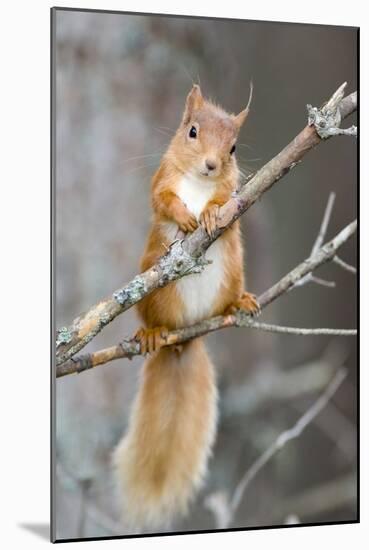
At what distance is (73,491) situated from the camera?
158 inches

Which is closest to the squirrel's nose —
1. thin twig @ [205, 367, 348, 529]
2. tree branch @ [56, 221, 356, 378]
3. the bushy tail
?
tree branch @ [56, 221, 356, 378]

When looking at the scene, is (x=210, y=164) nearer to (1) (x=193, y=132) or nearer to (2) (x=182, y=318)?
(1) (x=193, y=132)

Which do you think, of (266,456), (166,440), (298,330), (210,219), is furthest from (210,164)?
(266,456)

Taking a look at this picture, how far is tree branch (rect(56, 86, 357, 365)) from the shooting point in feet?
11.4

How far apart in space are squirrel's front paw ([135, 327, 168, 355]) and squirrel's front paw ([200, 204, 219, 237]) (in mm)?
480

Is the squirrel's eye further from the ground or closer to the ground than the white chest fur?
further from the ground

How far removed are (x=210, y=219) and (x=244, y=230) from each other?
0.70 meters

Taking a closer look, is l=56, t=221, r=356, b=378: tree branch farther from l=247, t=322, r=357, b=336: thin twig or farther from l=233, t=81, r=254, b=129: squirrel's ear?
l=233, t=81, r=254, b=129: squirrel's ear

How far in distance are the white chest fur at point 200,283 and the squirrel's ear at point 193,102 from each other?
0.80 feet

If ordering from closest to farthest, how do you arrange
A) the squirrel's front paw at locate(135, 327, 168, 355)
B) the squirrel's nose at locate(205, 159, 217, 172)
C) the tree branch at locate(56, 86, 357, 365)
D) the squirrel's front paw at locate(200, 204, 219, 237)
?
the tree branch at locate(56, 86, 357, 365)
the squirrel's front paw at locate(200, 204, 219, 237)
the squirrel's nose at locate(205, 159, 217, 172)
the squirrel's front paw at locate(135, 327, 168, 355)

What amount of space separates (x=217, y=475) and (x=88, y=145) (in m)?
1.34

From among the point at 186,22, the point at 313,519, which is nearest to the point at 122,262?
the point at 186,22

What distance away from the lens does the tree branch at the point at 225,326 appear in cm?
381

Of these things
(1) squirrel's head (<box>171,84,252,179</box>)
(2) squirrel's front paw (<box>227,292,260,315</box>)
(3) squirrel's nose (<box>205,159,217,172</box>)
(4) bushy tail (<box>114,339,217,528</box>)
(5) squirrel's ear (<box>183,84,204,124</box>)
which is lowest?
(4) bushy tail (<box>114,339,217,528</box>)
